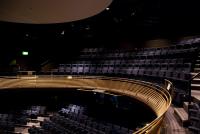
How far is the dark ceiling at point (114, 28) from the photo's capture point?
8173 mm

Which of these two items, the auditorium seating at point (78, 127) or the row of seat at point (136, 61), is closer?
the auditorium seating at point (78, 127)

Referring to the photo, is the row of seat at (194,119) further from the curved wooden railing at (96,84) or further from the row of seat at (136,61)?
the row of seat at (136,61)

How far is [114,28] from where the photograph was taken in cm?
1089

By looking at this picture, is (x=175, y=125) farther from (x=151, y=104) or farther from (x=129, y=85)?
(x=129, y=85)

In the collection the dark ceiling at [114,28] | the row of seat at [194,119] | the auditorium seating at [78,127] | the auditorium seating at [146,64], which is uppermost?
the dark ceiling at [114,28]

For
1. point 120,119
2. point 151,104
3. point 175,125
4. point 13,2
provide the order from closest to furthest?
point 175,125 → point 151,104 → point 13,2 → point 120,119

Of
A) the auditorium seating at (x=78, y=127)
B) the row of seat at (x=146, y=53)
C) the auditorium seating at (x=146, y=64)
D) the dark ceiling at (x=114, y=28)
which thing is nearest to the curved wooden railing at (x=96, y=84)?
the auditorium seating at (x=146, y=64)

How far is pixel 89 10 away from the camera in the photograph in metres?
6.74

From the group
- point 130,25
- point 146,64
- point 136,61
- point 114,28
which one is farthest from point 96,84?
point 114,28

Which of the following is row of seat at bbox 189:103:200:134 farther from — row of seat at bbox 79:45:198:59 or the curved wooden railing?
row of seat at bbox 79:45:198:59

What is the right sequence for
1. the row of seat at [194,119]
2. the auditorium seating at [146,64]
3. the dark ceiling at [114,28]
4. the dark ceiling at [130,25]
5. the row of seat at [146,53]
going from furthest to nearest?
the dark ceiling at [114,28], the dark ceiling at [130,25], the row of seat at [146,53], the auditorium seating at [146,64], the row of seat at [194,119]

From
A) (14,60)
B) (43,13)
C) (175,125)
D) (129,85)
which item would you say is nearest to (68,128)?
(129,85)

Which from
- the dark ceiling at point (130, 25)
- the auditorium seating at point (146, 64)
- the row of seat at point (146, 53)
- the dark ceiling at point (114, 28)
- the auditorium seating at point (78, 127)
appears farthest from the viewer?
the dark ceiling at point (114, 28)

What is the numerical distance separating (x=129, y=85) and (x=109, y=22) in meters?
4.85
